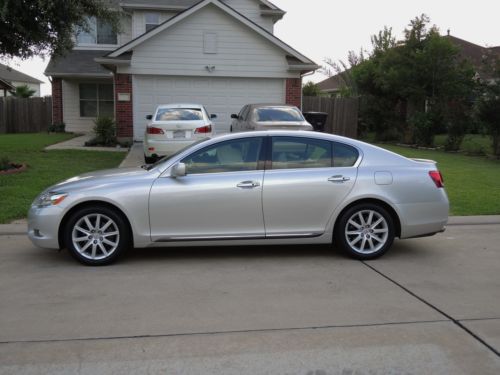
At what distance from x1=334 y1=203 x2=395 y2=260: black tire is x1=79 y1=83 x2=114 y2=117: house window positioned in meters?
20.5

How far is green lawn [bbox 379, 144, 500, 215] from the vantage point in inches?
366

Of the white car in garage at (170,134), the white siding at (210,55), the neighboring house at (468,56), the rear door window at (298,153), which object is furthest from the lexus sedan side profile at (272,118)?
the neighboring house at (468,56)

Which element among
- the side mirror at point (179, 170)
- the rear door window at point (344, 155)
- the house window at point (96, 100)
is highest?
the house window at point (96, 100)

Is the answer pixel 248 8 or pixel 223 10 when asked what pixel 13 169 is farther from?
pixel 248 8

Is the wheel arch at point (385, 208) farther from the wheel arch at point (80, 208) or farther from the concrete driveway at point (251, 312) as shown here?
the wheel arch at point (80, 208)

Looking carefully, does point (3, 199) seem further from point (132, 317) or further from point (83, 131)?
point (83, 131)

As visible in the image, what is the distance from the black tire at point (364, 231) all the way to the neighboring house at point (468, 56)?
13.6 metres

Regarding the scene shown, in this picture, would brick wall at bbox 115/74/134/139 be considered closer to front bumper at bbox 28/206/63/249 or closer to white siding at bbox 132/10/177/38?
white siding at bbox 132/10/177/38

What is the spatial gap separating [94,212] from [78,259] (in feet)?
1.84

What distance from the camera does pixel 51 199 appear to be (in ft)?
19.6

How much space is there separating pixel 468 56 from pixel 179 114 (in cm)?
1945

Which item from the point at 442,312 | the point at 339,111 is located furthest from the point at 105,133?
the point at 442,312

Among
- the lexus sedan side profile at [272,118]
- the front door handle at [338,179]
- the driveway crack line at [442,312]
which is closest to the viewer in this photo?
the driveway crack line at [442,312]

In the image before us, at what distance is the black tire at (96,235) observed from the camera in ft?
19.5
